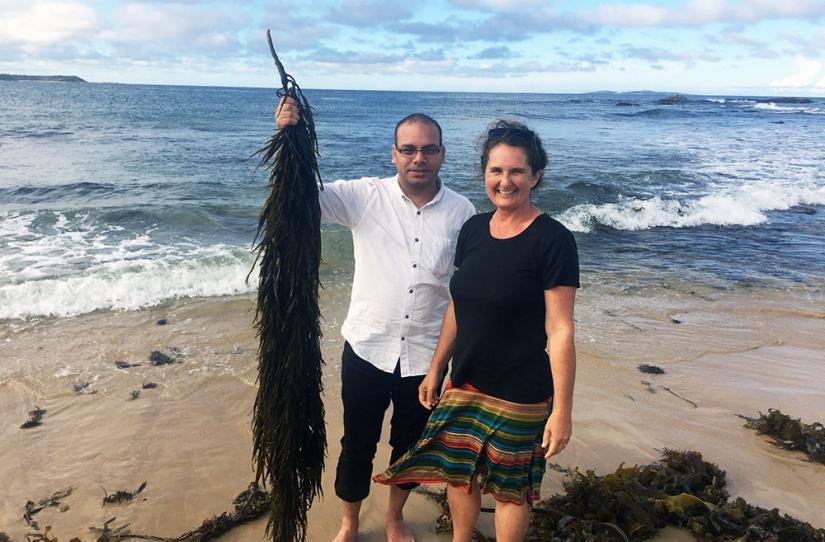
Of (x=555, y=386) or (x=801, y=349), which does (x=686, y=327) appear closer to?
(x=801, y=349)

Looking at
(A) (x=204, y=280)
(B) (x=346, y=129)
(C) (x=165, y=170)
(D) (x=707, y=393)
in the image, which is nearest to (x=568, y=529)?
(D) (x=707, y=393)

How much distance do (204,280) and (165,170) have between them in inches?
478

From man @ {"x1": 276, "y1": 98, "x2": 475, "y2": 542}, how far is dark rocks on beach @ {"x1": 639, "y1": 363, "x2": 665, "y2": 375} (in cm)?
377

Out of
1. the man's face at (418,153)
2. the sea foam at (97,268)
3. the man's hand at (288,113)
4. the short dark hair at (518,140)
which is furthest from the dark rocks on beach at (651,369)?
the man's hand at (288,113)

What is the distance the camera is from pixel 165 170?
19.1 meters

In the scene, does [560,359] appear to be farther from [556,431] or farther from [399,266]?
[399,266]

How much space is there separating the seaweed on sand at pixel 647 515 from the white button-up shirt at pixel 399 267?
129cm

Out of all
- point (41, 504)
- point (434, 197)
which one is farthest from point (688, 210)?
point (41, 504)

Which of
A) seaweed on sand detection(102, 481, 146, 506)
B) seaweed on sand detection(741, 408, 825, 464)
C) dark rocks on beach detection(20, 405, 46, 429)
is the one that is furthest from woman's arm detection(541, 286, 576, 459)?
dark rocks on beach detection(20, 405, 46, 429)

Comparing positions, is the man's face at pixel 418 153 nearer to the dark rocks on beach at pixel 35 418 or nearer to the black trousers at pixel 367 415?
the black trousers at pixel 367 415

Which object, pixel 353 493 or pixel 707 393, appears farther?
pixel 707 393

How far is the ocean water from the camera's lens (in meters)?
8.89

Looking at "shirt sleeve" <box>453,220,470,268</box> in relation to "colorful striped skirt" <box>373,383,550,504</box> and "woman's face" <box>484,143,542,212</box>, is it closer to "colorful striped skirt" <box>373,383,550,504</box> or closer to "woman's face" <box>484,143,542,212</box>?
"woman's face" <box>484,143,542,212</box>

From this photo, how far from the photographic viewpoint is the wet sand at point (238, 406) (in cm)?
378
